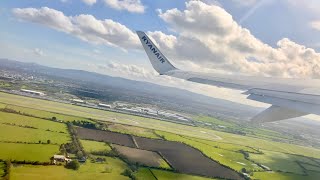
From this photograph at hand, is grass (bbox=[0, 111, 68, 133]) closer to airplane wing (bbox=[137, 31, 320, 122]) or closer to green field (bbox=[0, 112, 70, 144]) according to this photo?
green field (bbox=[0, 112, 70, 144])

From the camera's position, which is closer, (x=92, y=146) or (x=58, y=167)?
(x=58, y=167)

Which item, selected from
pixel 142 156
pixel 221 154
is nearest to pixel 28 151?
pixel 142 156

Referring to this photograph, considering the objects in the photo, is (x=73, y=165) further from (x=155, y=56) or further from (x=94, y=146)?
(x=155, y=56)

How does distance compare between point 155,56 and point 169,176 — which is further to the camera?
point 169,176

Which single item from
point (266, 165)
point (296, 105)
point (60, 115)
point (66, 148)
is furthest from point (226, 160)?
point (296, 105)

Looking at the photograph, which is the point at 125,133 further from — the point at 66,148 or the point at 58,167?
the point at 58,167

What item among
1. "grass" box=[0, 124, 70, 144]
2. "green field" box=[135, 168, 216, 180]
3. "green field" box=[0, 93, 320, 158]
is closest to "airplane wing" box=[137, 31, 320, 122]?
"green field" box=[135, 168, 216, 180]
